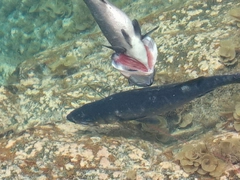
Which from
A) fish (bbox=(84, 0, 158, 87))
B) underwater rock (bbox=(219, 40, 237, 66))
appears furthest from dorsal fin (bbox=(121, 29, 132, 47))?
underwater rock (bbox=(219, 40, 237, 66))

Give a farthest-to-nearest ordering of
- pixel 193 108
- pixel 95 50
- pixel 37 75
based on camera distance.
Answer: pixel 95 50
pixel 37 75
pixel 193 108

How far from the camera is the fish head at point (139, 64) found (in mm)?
3488

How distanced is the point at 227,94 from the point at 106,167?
80.9 inches

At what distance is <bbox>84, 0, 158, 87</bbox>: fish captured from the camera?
3.41 meters

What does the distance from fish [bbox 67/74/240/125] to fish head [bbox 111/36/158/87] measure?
267mm

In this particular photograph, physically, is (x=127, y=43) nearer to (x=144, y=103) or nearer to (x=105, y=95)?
(x=144, y=103)

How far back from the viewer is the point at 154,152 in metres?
3.89

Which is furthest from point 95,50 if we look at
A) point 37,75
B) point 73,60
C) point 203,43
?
point 203,43

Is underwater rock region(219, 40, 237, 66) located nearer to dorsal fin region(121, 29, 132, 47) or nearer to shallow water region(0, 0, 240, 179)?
shallow water region(0, 0, 240, 179)

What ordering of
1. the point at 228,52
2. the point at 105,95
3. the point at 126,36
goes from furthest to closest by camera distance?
1. the point at 105,95
2. the point at 228,52
3. the point at 126,36

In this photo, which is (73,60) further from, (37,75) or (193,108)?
(193,108)

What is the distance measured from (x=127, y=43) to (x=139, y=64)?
0.30m

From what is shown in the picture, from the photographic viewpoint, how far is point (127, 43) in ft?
11.3

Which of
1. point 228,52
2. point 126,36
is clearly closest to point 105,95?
point 126,36
